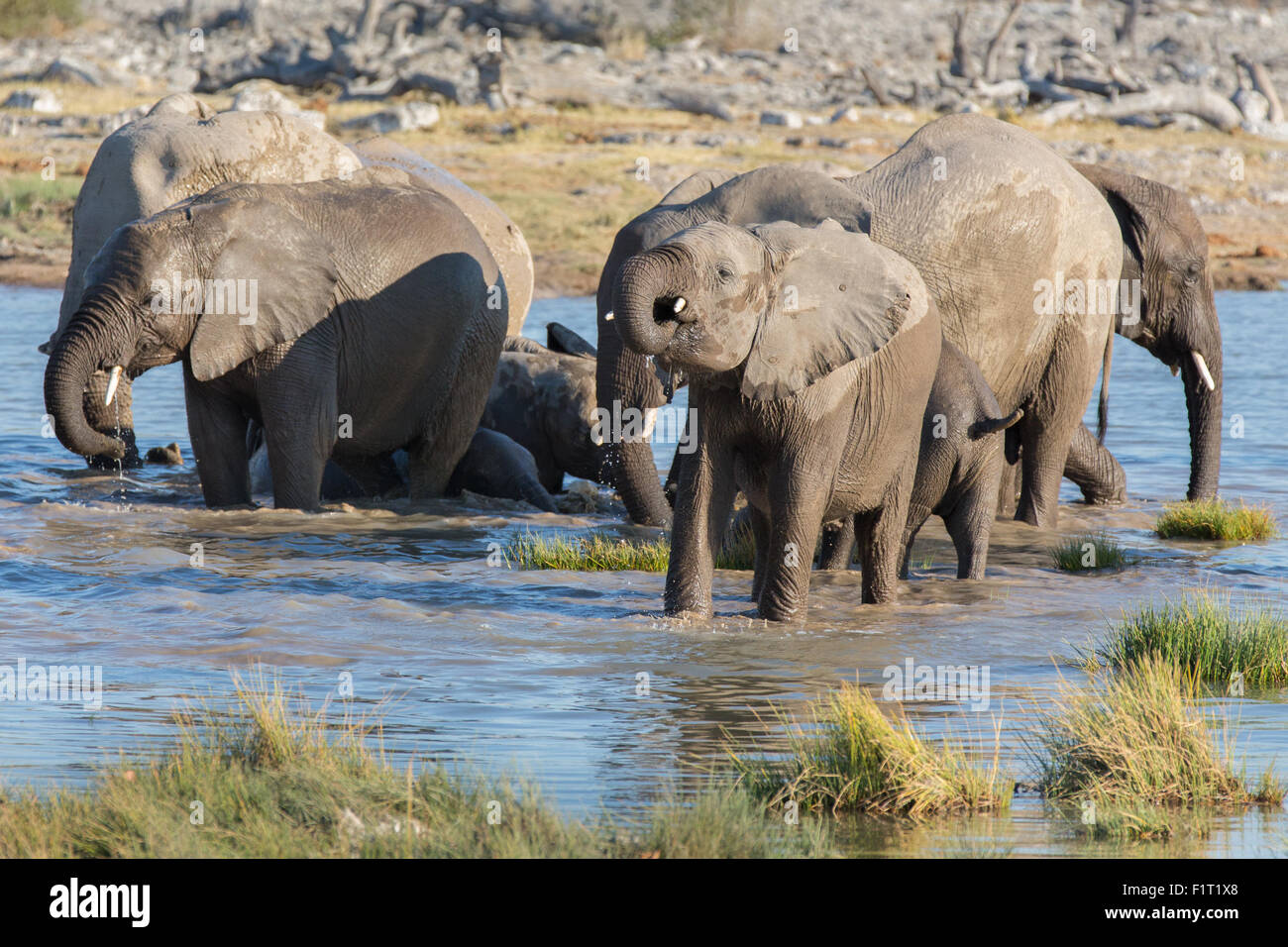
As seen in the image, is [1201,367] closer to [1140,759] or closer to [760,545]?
[760,545]

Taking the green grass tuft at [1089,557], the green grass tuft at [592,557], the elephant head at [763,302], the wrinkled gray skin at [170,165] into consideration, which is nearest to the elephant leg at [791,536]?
the elephant head at [763,302]

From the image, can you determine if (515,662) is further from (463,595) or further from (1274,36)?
(1274,36)

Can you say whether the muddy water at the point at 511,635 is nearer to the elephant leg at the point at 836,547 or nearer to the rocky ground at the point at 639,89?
the elephant leg at the point at 836,547

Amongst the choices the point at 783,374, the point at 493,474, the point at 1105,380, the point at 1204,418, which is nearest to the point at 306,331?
the point at 493,474

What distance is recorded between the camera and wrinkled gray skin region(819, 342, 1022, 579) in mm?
8625

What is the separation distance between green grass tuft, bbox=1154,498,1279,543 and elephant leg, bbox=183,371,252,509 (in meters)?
5.35

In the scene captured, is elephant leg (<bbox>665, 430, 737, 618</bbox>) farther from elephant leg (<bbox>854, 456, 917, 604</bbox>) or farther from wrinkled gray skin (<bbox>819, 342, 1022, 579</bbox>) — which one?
wrinkled gray skin (<bbox>819, 342, 1022, 579</bbox>)

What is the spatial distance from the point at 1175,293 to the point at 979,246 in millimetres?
2368

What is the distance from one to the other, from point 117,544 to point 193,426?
76 centimetres

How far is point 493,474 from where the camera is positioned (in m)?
12.0

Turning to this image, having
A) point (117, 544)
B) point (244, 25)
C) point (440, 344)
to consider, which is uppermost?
point (244, 25)

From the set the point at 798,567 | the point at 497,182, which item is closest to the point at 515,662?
the point at 798,567

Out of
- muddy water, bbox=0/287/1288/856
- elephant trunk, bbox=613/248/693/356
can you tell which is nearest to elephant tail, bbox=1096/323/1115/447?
muddy water, bbox=0/287/1288/856

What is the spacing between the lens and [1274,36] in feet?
170
